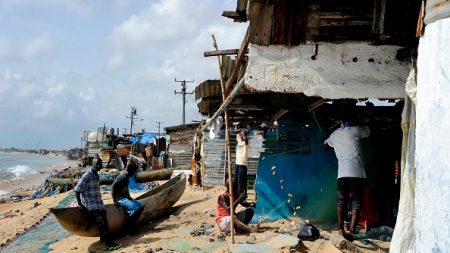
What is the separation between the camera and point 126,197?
10375 mm

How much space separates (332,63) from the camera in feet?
17.1

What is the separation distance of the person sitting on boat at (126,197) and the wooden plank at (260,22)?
6.03 m

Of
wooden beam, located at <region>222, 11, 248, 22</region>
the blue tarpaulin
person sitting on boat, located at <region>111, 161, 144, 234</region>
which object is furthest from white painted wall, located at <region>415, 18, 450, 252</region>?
person sitting on boat, located at <region>111, 161, 144, 234</region>

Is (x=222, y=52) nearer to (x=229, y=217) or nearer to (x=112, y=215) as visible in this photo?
(x=229, y=217)

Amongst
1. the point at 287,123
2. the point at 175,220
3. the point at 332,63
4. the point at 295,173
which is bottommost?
the point at 175,220

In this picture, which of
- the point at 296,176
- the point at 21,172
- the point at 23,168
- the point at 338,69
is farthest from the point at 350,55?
the point at 23,168

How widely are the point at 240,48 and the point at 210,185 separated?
12.9m

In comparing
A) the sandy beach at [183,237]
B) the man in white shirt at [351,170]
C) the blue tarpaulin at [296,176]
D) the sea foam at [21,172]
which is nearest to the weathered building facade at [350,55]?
the man in white shirt at [351,170]

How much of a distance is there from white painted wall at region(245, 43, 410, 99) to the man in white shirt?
170cm

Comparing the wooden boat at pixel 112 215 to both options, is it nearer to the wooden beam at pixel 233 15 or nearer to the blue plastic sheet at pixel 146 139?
the wooden beam at pixel 233 15

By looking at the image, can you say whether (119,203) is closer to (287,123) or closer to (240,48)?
(287,123)

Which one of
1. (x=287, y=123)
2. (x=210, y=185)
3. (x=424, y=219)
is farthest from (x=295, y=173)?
(x=210, y=185)

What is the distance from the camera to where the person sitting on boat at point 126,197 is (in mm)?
10070

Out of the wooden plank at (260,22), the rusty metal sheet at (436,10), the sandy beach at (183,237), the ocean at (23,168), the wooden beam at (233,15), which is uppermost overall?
the wooden beam at (233,15)
